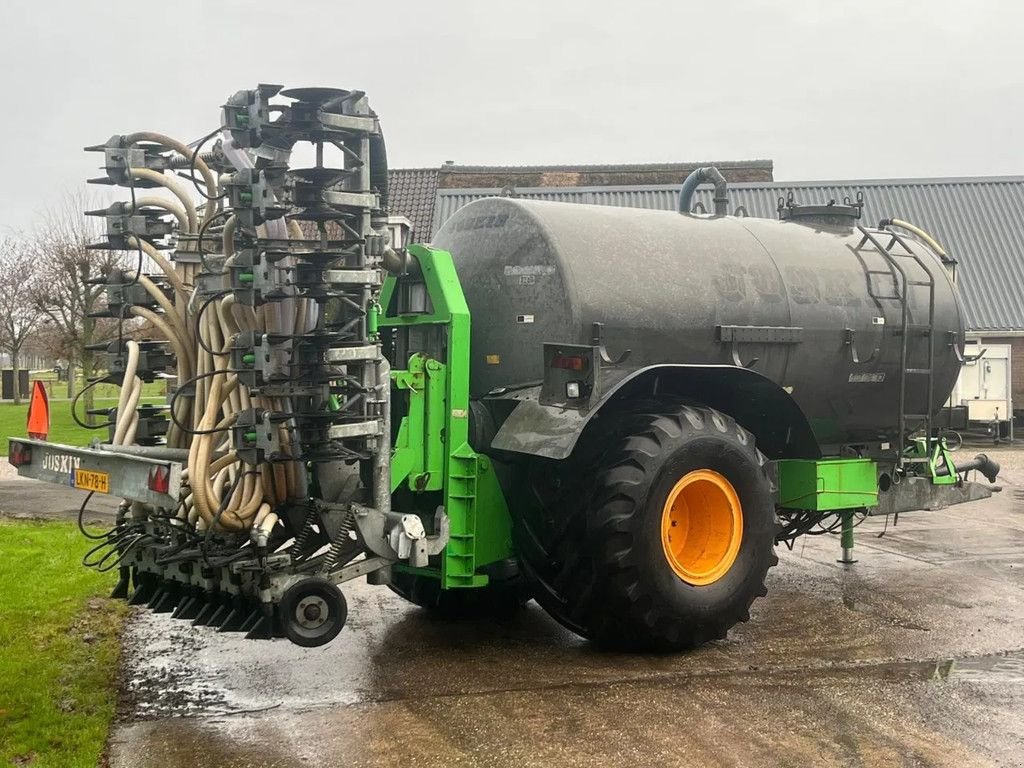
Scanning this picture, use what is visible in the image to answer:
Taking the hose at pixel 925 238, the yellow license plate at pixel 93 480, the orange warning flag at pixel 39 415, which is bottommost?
the yellow license plate at pixel 93 480

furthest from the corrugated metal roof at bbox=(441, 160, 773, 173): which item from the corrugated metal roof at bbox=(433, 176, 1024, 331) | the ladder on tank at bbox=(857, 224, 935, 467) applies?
the ladder on tank at bbox=(857, 224, 935, 467)

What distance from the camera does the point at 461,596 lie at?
7.14 m

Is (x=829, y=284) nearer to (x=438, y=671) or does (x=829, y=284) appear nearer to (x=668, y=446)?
(x=668, y=446)

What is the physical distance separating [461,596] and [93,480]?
259 cm

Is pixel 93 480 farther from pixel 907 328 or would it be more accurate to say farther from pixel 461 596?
pixel 907 328

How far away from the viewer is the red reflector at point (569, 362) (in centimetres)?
609

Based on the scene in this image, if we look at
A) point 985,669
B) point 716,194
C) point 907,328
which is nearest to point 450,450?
point 985,669

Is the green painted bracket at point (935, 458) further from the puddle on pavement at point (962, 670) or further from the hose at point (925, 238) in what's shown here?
the puddle on pavement at point (962, 670)

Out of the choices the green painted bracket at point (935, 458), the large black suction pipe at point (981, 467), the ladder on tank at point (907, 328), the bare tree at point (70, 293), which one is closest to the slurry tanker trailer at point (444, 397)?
the ladder on tank at point (907, 328)

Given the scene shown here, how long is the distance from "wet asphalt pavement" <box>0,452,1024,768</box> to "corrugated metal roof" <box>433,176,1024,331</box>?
624 inches

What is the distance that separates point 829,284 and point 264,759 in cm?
479

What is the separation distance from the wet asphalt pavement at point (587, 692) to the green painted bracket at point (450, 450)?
61 cm

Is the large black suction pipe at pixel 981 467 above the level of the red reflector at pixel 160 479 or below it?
below

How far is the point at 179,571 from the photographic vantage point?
561 cm
